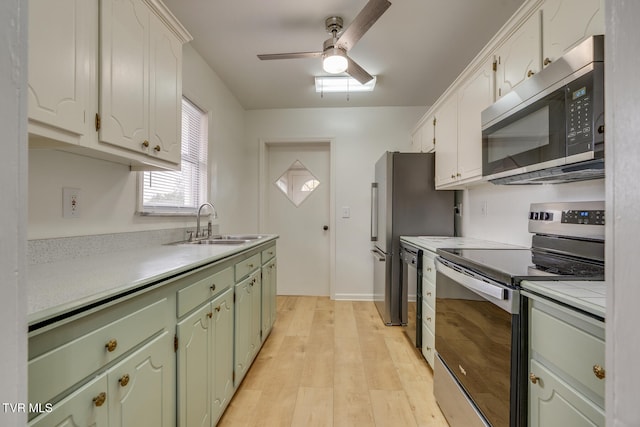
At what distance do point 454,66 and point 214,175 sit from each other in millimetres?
2495

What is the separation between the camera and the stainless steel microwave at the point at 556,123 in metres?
1.03

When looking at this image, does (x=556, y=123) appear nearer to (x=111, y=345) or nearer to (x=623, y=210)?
(x=623, y=210)

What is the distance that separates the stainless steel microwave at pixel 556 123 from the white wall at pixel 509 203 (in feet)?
0.28

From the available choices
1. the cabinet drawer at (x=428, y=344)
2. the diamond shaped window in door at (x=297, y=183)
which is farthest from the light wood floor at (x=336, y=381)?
the diamond shaped window in door at (x=297, y=183)

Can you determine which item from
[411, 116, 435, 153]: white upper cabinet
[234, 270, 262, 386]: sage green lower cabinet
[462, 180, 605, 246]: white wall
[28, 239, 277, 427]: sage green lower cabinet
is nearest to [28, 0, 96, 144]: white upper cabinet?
[28, 239, 277, 427]: sage green lower cabinet

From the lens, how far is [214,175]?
2879mm

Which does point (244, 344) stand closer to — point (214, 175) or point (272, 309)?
point (272, 309)

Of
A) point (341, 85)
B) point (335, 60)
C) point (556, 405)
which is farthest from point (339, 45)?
point (556, 405)

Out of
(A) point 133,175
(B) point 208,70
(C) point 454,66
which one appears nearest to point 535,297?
(A) point 133,175

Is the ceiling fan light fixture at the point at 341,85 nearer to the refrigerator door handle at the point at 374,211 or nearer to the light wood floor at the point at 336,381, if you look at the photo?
the refrigerator door handle at the point at 374,211

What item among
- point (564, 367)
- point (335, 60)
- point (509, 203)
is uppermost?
point (335, 60)

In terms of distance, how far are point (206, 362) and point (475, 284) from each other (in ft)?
A: 4.09

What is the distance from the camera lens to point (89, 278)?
922mm

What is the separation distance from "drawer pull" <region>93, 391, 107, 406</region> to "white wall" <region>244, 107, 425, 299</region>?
3100 millimetres
